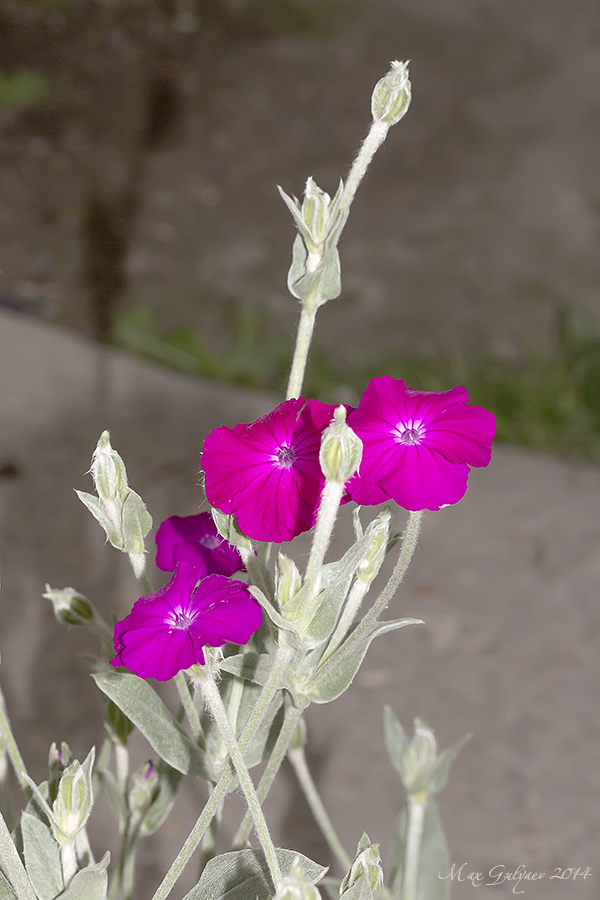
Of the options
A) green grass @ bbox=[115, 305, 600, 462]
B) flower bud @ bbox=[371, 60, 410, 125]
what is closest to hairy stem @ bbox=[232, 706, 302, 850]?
flower bud @ bbox=[371, 60, 410, 125]

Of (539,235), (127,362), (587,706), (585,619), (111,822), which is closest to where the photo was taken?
(111,822)

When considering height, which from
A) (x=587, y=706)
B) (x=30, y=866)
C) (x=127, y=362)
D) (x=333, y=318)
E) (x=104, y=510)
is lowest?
(x=30, y=866)

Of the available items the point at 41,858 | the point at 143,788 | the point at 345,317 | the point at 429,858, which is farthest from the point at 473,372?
the point at 41,858

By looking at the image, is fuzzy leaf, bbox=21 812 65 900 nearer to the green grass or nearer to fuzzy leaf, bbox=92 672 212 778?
fuzzy leaf, bbox=92 672 212 778

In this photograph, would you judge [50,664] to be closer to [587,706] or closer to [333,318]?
[587,706]

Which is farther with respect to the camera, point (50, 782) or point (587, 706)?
point (587, 706)

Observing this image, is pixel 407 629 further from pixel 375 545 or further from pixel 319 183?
pixel 319 183

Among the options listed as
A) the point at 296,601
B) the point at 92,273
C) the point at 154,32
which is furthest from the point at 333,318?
the point at 296,601
